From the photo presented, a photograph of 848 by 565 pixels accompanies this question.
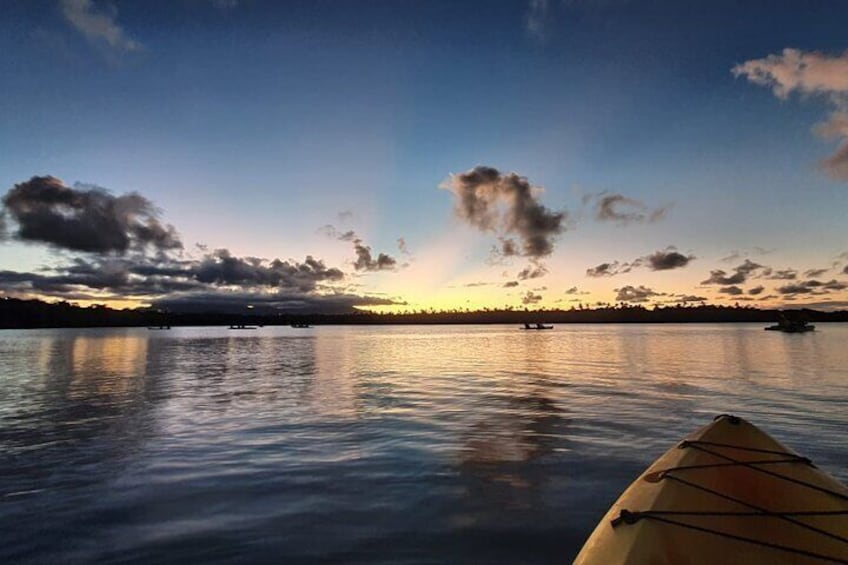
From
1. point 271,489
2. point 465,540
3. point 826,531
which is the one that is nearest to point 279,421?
point 271,489

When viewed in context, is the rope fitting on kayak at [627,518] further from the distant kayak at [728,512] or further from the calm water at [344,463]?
the calm water at [344,463]

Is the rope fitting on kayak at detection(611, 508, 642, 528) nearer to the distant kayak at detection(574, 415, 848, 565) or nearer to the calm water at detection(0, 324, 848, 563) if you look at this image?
the distant kayak at detection(574, 415, 848, 565)

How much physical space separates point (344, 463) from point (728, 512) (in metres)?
8.49

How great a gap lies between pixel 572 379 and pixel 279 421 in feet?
66.1

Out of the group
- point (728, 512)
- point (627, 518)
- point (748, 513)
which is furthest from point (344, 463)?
point (748, 513)

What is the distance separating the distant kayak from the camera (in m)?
5.01

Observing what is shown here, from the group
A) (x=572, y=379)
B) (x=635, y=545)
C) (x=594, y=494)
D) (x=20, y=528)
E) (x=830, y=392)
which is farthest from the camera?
(x=572, y=379)

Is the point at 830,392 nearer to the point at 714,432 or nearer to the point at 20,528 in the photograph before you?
the point at 714,432

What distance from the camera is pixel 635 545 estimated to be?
5.09 m

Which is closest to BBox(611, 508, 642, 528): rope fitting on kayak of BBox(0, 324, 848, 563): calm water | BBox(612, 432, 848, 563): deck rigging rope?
BBox(612, 432, 848, 563): deck rigging rope

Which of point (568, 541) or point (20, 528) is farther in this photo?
point (20, 528)

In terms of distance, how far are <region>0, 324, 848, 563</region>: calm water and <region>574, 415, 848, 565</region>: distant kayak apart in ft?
6.27

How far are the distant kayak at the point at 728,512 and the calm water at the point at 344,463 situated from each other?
1.91m

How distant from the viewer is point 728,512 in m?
5.73
